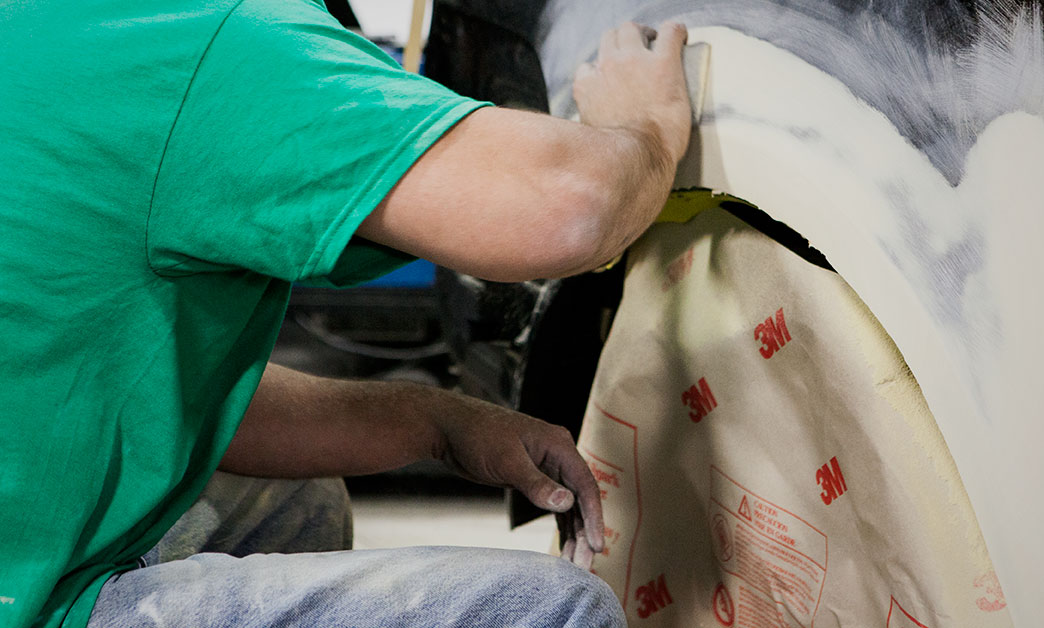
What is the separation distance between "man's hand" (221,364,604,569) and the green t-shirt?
382 millimetres

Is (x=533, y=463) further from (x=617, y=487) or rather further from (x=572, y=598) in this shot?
(x=572, y=598)

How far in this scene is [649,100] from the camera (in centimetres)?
88

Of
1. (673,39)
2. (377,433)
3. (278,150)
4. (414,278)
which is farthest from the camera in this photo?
(414,278)

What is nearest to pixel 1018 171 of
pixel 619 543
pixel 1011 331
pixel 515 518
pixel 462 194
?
pixel 1011 331

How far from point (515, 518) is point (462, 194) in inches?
29.8

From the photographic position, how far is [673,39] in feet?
2.91

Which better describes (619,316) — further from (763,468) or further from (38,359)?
(38,359)

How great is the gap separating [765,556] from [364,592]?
0.39 meters

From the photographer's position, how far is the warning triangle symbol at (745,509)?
0.94 meters

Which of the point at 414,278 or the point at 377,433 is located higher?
the point at 377,433

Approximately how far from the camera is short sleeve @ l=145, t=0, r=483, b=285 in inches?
26.9

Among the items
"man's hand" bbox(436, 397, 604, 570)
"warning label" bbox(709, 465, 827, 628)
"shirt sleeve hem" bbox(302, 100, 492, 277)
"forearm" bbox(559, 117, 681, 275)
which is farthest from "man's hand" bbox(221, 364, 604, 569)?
"shirt sleeve hem" bbox(302, 100, 492, 277)

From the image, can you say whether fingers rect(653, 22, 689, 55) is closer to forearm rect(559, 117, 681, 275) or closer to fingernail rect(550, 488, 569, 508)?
forearm rect(559, 117, 681, 275)

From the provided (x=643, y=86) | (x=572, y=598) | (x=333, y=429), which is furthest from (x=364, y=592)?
(x=643, y=86)
